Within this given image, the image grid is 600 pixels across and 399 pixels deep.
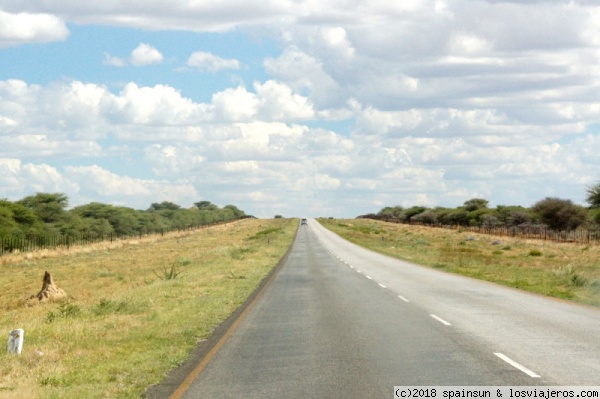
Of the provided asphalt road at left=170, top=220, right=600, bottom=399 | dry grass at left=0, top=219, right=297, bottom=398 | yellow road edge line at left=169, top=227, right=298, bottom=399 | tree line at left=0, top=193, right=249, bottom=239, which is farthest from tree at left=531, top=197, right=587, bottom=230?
yellow road edge line at left=169, top=227, right=298, bottom=399

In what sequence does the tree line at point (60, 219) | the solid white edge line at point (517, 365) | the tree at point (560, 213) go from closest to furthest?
the solid white edge line at point (517, 365) → the tree line at point (60, 219) → the tree at point (560, 213)

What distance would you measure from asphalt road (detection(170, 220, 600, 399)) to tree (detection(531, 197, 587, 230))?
85794mm

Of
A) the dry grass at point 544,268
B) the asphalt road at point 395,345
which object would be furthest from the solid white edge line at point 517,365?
the dry grass at point 544,268

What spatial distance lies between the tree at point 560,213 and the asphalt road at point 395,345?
3378 inches

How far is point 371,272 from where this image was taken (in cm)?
3753

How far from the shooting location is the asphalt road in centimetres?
1031

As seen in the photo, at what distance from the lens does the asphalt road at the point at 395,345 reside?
10312 millimetres

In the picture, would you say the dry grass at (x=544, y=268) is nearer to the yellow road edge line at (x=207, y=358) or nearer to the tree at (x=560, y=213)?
the yellow road edge line at (x=207, y=358)

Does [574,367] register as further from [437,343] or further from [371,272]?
[371,272]

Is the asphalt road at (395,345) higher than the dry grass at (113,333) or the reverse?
higher

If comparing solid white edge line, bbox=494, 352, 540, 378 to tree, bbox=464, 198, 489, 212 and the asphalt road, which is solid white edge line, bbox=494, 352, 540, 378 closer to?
the asphalt road

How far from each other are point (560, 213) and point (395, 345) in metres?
98.9

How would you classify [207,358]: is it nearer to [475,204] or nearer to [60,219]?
[60,219]

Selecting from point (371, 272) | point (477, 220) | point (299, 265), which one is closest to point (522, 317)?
point (371, 272)
